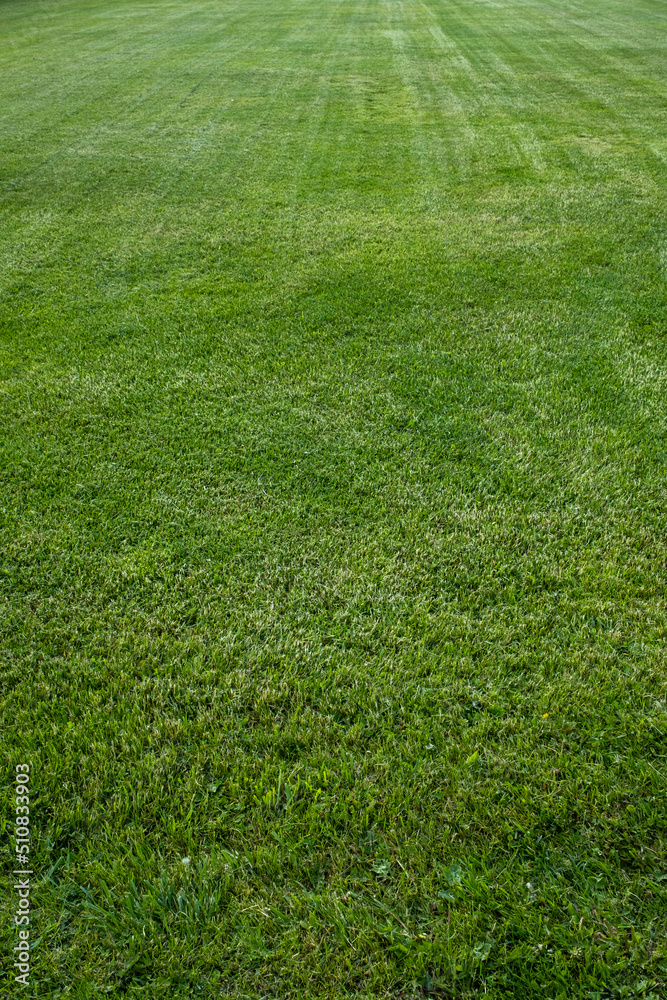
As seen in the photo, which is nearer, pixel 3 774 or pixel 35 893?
pixel 35 893

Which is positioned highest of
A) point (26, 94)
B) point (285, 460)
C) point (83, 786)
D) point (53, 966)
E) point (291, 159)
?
point (26, 94)

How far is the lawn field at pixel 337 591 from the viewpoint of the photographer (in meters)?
1.87

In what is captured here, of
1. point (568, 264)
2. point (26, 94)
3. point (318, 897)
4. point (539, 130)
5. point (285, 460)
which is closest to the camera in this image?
point (318, 897)

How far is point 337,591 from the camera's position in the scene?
2.81 meters

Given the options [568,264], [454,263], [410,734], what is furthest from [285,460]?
[568,264]

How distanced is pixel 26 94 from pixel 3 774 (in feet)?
40.9

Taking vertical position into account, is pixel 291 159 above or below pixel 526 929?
above

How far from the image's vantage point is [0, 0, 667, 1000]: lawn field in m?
1.87

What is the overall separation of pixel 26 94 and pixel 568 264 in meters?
10.3

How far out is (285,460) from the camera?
352 cm

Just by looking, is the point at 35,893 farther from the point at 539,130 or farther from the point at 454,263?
the point at 539,130

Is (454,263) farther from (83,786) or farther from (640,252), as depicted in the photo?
(83,786)

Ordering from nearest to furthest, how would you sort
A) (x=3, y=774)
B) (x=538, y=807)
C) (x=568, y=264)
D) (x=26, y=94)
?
(x=538, y=807) → (x=3, y=774) → (x=568, y=264) → (x=26, y=94)

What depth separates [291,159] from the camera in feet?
26.5
